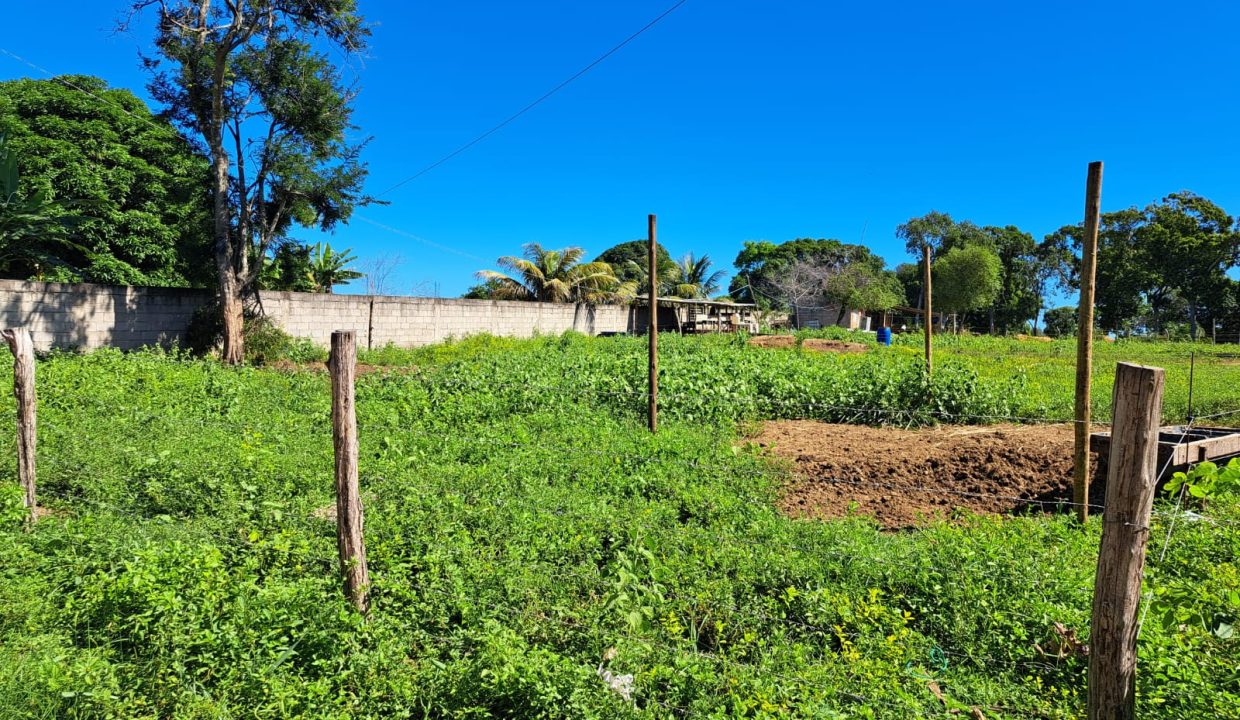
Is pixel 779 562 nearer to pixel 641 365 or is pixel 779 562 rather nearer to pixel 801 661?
pixel 801 661

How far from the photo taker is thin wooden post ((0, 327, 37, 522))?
447 centimetres

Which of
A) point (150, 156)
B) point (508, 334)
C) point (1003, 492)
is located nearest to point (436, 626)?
point (1003, 492)

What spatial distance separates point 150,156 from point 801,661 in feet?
72.3

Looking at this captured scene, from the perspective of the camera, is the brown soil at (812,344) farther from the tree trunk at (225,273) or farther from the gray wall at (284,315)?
the tree trunk at (225,273)

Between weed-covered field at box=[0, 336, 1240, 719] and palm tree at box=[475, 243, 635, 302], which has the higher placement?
palm tree at box=[475, 243, 635, 302]

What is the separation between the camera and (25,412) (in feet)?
14.8

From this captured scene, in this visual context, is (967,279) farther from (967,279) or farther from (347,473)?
(347,473)

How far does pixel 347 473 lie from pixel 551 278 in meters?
26.2

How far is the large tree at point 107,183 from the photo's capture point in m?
15.4

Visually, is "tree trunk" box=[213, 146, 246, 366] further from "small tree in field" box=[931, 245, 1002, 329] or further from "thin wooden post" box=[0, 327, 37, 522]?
"small tree in field" box=[931, 245, 1002, 329]

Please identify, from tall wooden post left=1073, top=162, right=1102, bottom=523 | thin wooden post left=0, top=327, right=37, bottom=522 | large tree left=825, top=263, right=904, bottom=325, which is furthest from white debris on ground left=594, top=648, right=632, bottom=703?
large tree left=825, top=263, right=904, bottom=325

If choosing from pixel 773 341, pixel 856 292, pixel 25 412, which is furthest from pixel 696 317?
pixel 25 412

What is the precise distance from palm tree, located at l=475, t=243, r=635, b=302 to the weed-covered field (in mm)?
22754

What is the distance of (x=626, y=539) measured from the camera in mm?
4258
